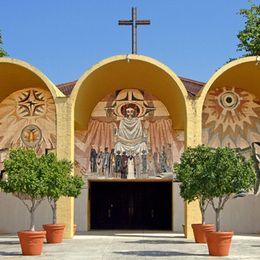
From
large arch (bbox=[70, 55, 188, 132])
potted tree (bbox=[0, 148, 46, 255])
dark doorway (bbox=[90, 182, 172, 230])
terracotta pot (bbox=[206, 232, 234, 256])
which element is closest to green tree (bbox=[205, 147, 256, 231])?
terracotta pot (bbox=[206, 232, 234, 256])

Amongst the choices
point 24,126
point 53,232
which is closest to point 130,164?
point 24,126

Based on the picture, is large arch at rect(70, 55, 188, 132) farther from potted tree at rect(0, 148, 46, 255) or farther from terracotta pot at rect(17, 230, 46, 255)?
terracotta pot at rect(17, 230, 46, 255)

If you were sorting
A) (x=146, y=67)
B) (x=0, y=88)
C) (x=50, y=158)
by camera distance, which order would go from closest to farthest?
(x=50, y=158) → (x=146, y=67) → (x=0, y=88)

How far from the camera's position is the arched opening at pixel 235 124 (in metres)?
26.2

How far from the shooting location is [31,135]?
26.3 m

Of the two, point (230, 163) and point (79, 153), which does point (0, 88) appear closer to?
point (79, 153)

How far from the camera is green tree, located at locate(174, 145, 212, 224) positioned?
17172 mm

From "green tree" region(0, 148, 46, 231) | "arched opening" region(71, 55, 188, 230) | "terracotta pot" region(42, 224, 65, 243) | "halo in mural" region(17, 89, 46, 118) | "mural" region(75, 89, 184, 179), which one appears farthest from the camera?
"halo in mural" region(17, 89, 46, 118)

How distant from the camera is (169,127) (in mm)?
26766

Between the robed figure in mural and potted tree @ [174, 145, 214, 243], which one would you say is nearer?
potted tree @ [174, 145, 214, 243]

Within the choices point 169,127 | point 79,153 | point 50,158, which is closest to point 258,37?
point 169,127

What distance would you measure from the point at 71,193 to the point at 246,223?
9933 millimetres

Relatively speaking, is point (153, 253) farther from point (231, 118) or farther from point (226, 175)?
point (231, 118)

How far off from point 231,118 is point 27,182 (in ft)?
41.1
